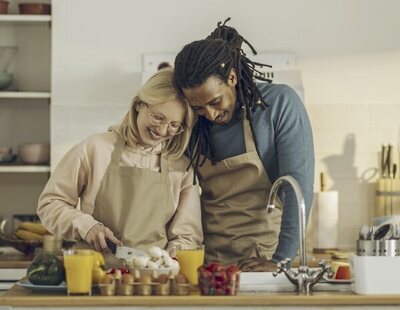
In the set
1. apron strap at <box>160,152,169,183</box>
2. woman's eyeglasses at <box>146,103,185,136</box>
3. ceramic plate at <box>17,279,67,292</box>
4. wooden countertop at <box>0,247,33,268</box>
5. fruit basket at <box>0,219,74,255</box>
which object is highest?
woman's eyeglasses at <box>146,103,185,136</box>

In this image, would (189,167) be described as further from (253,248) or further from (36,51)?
(36,51)

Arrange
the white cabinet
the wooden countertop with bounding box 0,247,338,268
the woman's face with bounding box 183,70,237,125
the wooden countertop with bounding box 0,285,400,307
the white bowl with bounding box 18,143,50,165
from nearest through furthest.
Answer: the wooden countertop with bounding box 0,285,400,307 → the woman's face with bounding box 183,70,237,125 → the wooden countertop with bounding box 0,247,338,268 → the white bowl with bounding box 18,143,50,165 → the white cabinet

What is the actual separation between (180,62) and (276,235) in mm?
790

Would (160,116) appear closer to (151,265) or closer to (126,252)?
(126,252)

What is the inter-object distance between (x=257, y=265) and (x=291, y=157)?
448 mm

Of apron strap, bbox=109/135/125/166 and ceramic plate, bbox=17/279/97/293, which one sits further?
apron strap, bbox=109/135/125/166

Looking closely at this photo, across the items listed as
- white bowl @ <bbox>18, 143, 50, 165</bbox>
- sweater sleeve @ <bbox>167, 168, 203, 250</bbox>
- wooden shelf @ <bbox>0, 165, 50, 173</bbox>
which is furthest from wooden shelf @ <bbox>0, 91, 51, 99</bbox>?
sweater sleeve @ <bbox>167, 168, 203, 250</bbox>

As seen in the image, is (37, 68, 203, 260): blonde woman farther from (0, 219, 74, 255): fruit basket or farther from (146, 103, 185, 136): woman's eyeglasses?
(0, 219, 74, 255): fruit basket

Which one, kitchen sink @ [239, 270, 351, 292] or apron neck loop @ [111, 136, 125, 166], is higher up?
apron neck loop @ [111, 136, 125, 166]

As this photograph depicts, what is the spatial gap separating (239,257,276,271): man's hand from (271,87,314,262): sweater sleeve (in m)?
0.13

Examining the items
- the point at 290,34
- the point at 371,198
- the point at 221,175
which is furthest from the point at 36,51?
the point at 221,175

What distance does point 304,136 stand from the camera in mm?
4105

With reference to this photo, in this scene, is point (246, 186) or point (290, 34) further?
point (290, 34)

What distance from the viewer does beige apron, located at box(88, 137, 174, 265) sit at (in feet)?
13.8
